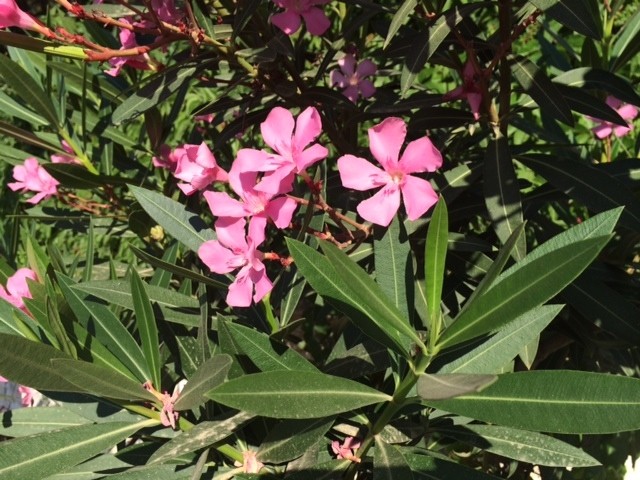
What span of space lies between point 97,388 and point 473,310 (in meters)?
0.44

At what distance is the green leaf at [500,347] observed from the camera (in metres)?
0.93

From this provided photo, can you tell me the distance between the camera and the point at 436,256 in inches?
33.2

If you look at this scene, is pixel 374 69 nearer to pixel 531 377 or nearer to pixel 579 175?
pixel 579 175

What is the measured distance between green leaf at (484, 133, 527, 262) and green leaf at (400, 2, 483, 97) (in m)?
0.21

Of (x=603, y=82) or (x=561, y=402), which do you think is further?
(x=603, y=82)

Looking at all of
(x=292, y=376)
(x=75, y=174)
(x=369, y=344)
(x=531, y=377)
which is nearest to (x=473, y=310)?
(x=531, y=377)

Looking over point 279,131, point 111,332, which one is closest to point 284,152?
point 279,131

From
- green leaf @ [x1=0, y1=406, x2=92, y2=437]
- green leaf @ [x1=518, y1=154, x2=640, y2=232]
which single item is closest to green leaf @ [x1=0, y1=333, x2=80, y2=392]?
green leaf @ [x1=0, y1=406, x2=92, y2=437]

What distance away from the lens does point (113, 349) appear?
1.07m

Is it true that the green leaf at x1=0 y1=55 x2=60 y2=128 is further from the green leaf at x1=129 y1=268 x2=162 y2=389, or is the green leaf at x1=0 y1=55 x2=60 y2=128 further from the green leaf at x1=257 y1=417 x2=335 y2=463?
the green leaf at x1=257 y1=417 x2=335 y2=463

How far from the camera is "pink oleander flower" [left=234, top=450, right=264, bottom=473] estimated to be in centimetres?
101

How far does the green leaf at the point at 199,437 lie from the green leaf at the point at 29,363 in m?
0.12

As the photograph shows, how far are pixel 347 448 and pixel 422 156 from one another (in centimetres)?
41

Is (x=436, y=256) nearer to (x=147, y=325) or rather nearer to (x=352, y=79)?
(x=147, y=325)
